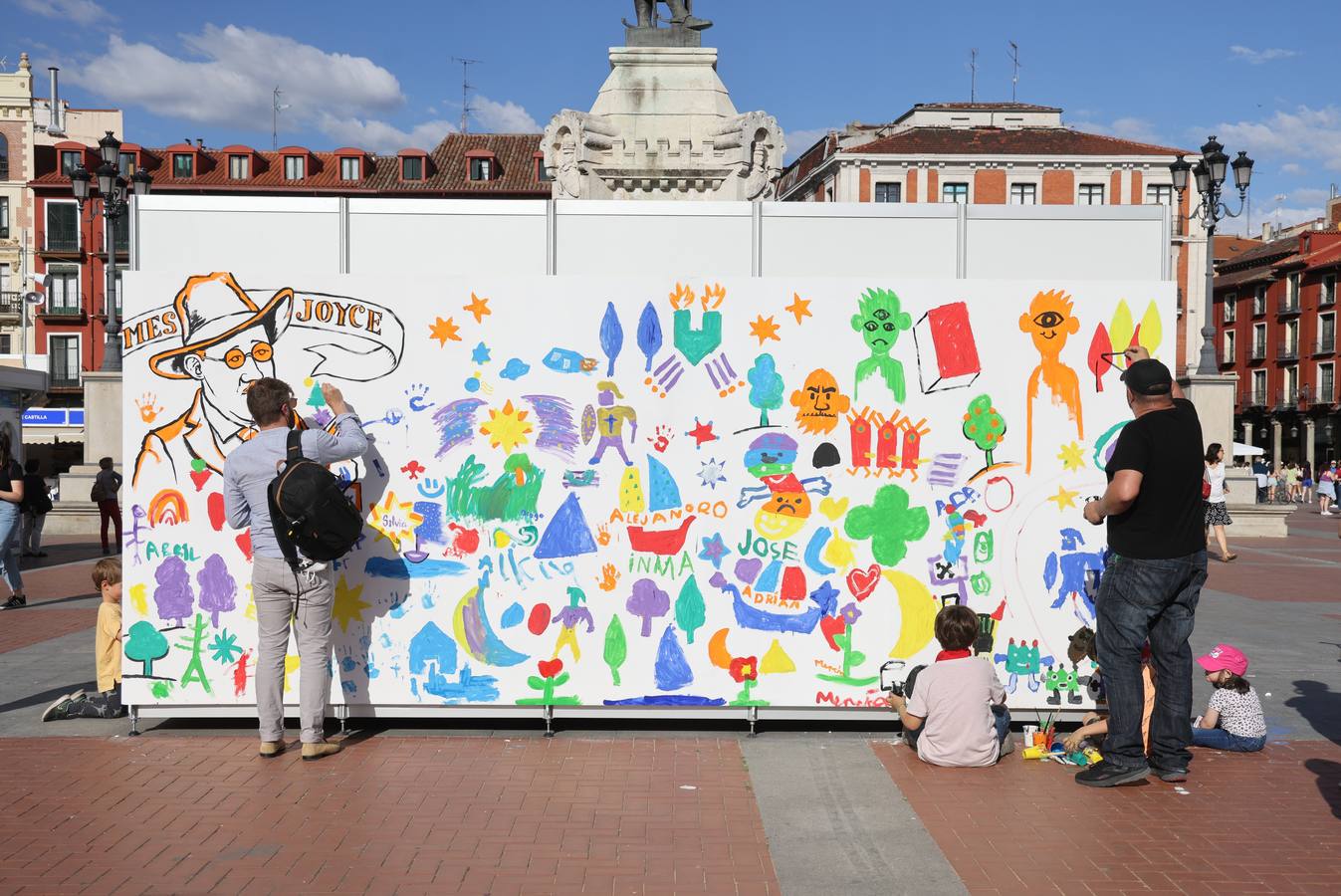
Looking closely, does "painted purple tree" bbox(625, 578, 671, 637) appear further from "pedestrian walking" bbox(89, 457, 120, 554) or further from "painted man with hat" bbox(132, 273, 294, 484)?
"pedestrian walking" bbox(89, 457, 120, 554)

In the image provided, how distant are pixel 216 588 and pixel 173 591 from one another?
0.73 ft

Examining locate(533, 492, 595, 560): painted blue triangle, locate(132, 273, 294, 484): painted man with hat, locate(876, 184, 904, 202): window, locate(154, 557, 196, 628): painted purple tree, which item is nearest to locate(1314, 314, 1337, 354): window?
locate(876, 184, 904, 202): window

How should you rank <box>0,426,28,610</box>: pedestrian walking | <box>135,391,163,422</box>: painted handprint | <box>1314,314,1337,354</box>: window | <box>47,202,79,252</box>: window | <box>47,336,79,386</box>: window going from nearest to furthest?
<box>135,391,163,422</box>: painted handprint → <box>0,426,28,610</box>: pedestrian walking → <box>47,336,79,386</box>: window → <box>47,202,79,252</box>: window → <box>1314,314,1337,354</box>: window

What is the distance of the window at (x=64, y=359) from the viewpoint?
175 feet

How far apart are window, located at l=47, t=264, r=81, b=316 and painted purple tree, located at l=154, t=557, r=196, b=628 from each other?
2130 inches

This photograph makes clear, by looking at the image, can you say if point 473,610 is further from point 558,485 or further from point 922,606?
point 922,606

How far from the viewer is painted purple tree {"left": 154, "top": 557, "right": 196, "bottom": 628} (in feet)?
19.6

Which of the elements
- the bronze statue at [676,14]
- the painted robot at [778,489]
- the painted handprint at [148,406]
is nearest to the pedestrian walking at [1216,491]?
the bronze statue at [676,14]

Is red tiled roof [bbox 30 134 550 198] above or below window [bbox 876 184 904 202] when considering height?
above

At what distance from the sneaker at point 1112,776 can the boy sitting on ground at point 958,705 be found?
0.47m

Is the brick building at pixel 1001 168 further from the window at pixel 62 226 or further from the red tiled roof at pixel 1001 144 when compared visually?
the window at pixel 62 226

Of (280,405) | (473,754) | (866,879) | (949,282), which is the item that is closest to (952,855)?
(866,879)

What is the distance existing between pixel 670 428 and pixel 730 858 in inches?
92.4

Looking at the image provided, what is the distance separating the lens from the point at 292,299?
5996 millimetres
